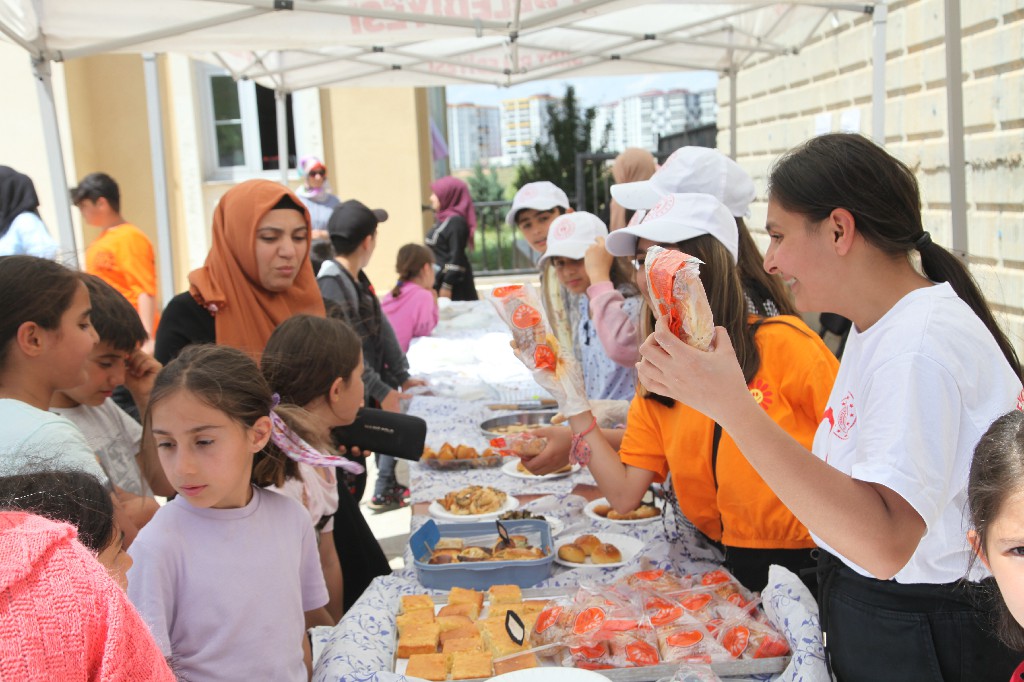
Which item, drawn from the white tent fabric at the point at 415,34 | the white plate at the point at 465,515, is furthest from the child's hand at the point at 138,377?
the white tent fabric at the point at 415,34

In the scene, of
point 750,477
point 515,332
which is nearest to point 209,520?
point 515,332

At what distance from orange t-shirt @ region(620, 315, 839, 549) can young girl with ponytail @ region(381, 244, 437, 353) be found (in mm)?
4016

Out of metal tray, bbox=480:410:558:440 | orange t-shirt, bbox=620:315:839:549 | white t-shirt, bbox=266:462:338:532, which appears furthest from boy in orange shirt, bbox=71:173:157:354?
orange t-shirt, bbox=620:315:839:549

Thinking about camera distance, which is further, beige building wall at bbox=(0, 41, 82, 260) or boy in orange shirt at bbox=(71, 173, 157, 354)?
beige building wall at bbox=(0, 41, 82, 260)

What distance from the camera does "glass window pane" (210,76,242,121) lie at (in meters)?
11.3

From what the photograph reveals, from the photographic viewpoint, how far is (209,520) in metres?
1.85

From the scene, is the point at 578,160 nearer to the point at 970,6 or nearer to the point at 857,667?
the point at 970,6

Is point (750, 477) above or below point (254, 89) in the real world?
below

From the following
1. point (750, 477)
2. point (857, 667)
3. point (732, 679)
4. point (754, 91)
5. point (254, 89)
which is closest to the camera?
point (857, 667)

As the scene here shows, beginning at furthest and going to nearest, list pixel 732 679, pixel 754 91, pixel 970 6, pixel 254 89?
pixel 254 89
pixel 754 91
pixel 970 6
pixel 732 679

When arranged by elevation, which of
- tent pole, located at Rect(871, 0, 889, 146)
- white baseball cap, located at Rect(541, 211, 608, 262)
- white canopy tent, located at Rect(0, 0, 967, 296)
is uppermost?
white canopy tent, located at Rect(0, 0, 967, 296)

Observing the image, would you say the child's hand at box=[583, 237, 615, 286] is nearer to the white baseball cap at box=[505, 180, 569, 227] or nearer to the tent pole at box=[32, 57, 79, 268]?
the white baseball cap at box=[505, 180, 569, 227]

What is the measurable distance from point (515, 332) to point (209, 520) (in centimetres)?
98

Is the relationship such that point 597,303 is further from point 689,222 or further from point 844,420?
point 844,420
